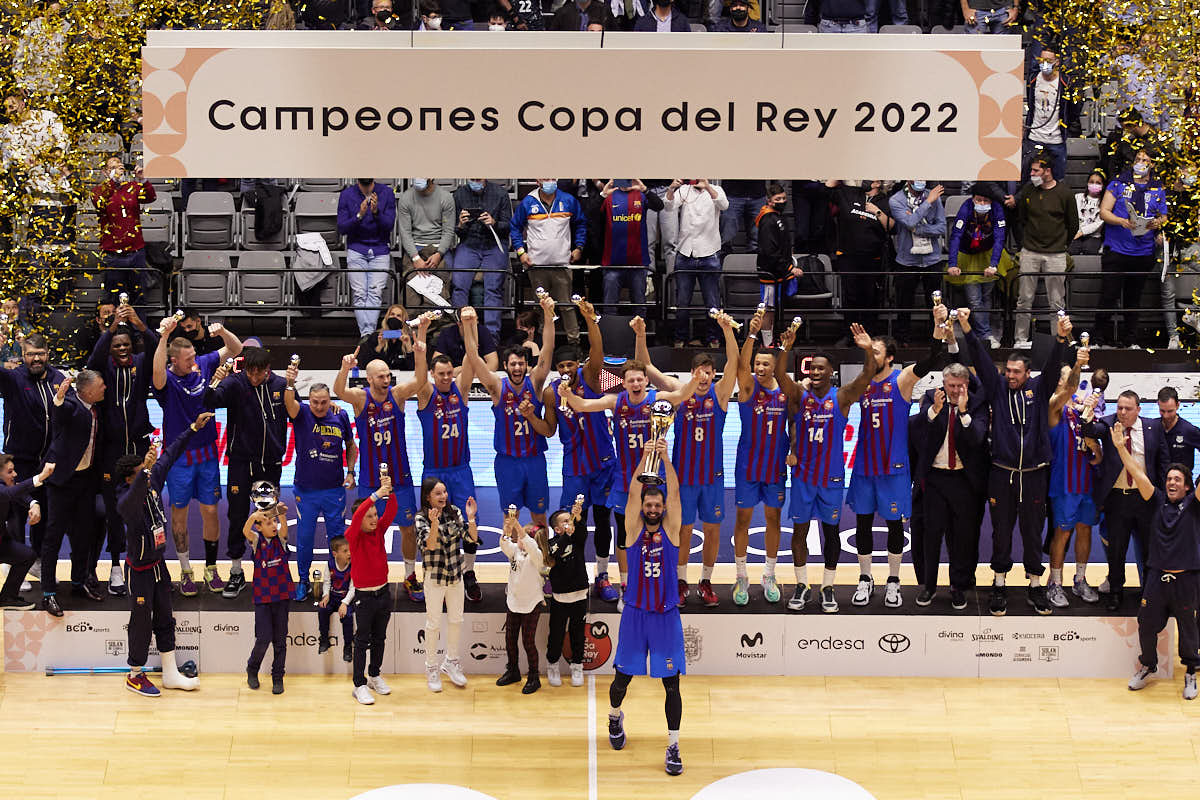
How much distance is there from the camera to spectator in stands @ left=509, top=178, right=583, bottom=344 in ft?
52.0

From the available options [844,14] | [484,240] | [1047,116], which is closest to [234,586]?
[484,240]

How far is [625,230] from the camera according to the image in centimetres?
1599

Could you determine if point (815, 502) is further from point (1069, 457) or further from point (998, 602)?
point (1069, 457)

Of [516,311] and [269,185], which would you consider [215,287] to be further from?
[516,311]

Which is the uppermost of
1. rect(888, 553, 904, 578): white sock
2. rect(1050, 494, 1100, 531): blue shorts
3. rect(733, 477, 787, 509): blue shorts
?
rect(733, 477, 787, 509): blue shorts

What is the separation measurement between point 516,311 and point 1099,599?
732cm

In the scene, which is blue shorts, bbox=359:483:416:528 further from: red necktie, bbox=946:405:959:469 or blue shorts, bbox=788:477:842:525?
red necktie, bbox=946:405:959:469

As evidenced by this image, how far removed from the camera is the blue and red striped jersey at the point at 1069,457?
36.9 feet

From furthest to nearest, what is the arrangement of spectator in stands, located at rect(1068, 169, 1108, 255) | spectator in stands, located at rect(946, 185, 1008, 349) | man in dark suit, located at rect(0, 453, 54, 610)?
1. spectator in stands, located at rect(1068, 169, 1108, 255)
2. spectator in stands, located at rect(946, 185, 1008, 349)
3. man in dark suit, located at rect(0, 453, 54, 610)

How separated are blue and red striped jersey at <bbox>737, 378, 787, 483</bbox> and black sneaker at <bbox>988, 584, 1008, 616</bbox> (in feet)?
6.23

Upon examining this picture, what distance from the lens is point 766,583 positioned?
37.6 feet

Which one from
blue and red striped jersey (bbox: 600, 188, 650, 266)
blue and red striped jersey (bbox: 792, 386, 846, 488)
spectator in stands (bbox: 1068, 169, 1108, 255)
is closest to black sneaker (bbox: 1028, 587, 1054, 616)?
blue and red striped jersey (bbox: 792, 386, 846, 488)

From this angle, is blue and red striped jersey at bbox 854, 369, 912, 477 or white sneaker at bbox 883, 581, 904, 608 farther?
white sneaker at bbox 883, 581, 904, 608

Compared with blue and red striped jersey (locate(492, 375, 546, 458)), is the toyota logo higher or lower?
lower
